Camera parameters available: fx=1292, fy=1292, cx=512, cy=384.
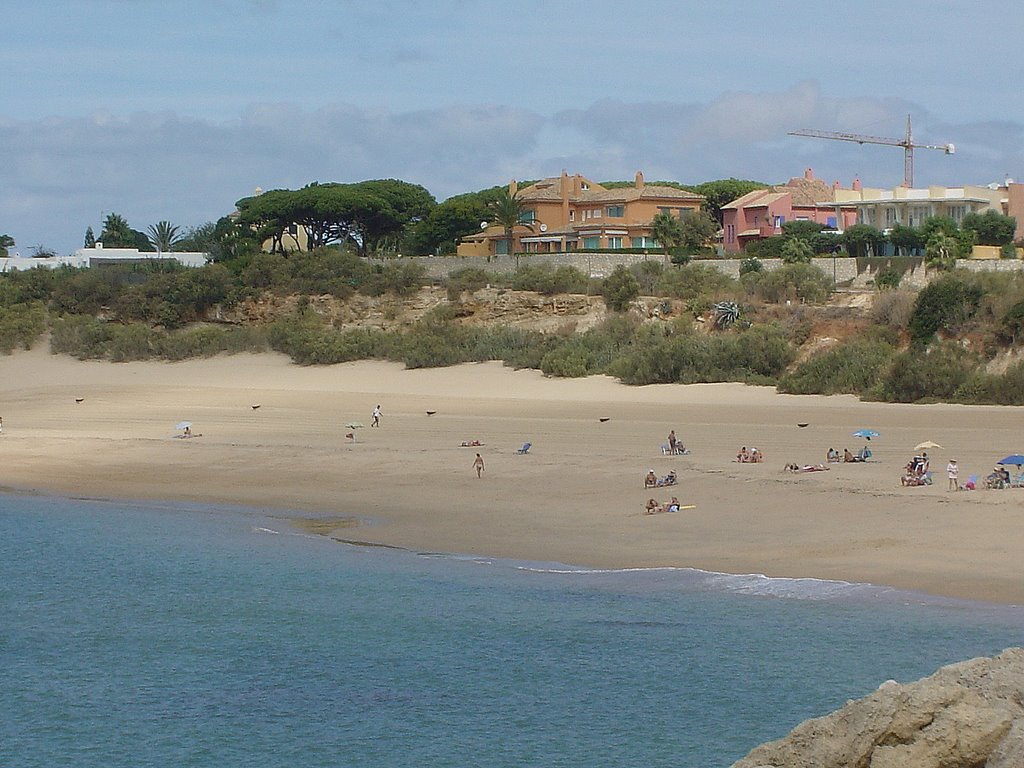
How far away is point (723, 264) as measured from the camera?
2140 inches

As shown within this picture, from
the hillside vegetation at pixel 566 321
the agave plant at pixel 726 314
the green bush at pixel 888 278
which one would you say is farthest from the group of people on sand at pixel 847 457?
the green bush at pixel 888 278

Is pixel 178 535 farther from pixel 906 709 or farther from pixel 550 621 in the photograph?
pixel 906 709

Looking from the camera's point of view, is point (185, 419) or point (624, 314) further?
point (624, 314)

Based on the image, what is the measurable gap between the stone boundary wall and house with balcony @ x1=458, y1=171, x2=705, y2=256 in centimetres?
1208

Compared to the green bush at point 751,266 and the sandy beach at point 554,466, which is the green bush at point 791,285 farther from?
the sandy beach at point 554,466

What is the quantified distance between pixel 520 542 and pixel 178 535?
253 inches

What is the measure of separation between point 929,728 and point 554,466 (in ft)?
69.2

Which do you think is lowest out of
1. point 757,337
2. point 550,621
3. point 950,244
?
point 550,621

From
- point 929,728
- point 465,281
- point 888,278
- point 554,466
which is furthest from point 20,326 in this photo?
point 929,728

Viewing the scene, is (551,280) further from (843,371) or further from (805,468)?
(805,468)

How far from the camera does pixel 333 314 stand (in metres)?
55.9

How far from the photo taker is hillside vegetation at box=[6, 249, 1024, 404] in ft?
123

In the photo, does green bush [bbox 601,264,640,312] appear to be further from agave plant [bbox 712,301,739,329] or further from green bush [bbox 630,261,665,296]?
agave plant [bbox 712,301,739,329]

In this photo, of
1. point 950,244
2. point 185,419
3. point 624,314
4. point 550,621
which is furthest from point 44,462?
point 950,244
